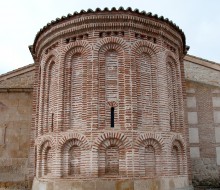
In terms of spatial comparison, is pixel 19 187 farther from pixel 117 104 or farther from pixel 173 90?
pixel 173 90

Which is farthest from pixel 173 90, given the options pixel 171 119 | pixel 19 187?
pixel 19 187

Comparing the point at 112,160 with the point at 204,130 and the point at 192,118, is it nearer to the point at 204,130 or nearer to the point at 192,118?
the point at 192,118

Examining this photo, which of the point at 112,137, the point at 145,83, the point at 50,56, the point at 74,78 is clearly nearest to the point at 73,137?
the point at 112,137

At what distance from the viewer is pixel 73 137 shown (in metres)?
8.32

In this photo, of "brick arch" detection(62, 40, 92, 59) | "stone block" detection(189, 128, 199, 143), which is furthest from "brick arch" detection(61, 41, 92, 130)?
"stone block" detection(189, 128, 199, 143)

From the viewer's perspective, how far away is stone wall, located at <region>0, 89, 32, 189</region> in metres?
12.0

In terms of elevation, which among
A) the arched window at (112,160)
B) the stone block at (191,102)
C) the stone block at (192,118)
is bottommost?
the arched window at (112,160)

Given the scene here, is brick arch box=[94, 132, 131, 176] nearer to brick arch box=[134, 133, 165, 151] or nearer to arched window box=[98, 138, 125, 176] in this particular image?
arched window box=[98, 138, 125, 176]

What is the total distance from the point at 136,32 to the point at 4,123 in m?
7.31

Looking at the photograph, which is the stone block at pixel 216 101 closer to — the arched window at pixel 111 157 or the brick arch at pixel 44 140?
the arched window at pixel 111 157

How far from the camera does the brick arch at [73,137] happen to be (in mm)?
8152

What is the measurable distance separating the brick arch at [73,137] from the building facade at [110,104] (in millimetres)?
29

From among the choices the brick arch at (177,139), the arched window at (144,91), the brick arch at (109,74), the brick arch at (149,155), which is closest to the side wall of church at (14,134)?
the brick arch at (109,74)

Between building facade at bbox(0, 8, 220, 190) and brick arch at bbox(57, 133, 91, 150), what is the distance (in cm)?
3
